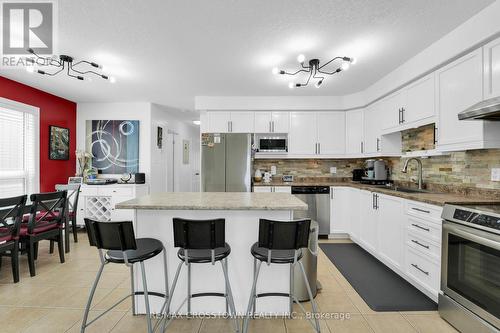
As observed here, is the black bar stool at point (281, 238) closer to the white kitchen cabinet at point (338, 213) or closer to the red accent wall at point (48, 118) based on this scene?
the white kitchen cabinet at point (338, 213)

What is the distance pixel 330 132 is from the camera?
446 centimetres

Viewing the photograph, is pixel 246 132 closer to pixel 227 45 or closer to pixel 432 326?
pixel 227 45

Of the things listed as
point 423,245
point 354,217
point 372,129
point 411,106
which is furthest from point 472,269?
point 372,129

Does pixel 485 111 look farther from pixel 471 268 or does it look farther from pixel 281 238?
pixel 281 238

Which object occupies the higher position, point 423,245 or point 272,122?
point 272,122

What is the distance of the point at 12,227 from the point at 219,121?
3036 millimetres

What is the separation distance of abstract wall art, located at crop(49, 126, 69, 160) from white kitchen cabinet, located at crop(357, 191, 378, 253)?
5216mm

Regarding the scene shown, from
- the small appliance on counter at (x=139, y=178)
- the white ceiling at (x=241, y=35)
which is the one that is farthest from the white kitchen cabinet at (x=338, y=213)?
the small appliance on counter at (x=139, y=178)

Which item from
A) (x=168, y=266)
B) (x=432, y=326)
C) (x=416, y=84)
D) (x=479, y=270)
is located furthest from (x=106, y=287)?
(x=416, y=84)

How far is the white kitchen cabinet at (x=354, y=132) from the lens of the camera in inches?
167

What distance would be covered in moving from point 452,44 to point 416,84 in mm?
622

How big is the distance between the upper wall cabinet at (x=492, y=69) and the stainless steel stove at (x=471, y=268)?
92cm

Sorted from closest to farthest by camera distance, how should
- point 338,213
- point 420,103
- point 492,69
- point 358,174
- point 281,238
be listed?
point 281,238
point 492,69
point 420,103
point 338,213
point 358,174

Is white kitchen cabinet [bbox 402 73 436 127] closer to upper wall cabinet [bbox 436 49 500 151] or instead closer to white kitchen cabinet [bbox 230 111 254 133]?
upper wall cabinet [bbox 436 49 500 151]
